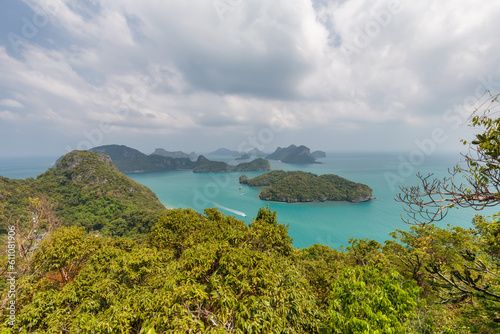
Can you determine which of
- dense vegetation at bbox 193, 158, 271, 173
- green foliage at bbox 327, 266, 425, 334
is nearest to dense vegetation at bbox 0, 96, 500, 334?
green foliage at bbox 327, 266, 425, 334

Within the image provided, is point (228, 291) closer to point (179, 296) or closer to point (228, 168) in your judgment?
point (179, 296)

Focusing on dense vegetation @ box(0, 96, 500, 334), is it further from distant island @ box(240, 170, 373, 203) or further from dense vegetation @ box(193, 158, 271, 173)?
dense vegetation @ box(193, 158, 271, 173)

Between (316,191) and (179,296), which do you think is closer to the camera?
(179,296)

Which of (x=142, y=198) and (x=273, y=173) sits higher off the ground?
(x=273, y=173)

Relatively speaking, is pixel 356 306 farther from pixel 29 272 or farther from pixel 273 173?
pixel 273 173

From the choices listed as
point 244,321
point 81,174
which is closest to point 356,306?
point 244,321

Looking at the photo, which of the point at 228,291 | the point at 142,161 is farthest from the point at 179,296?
the point at 142,161
